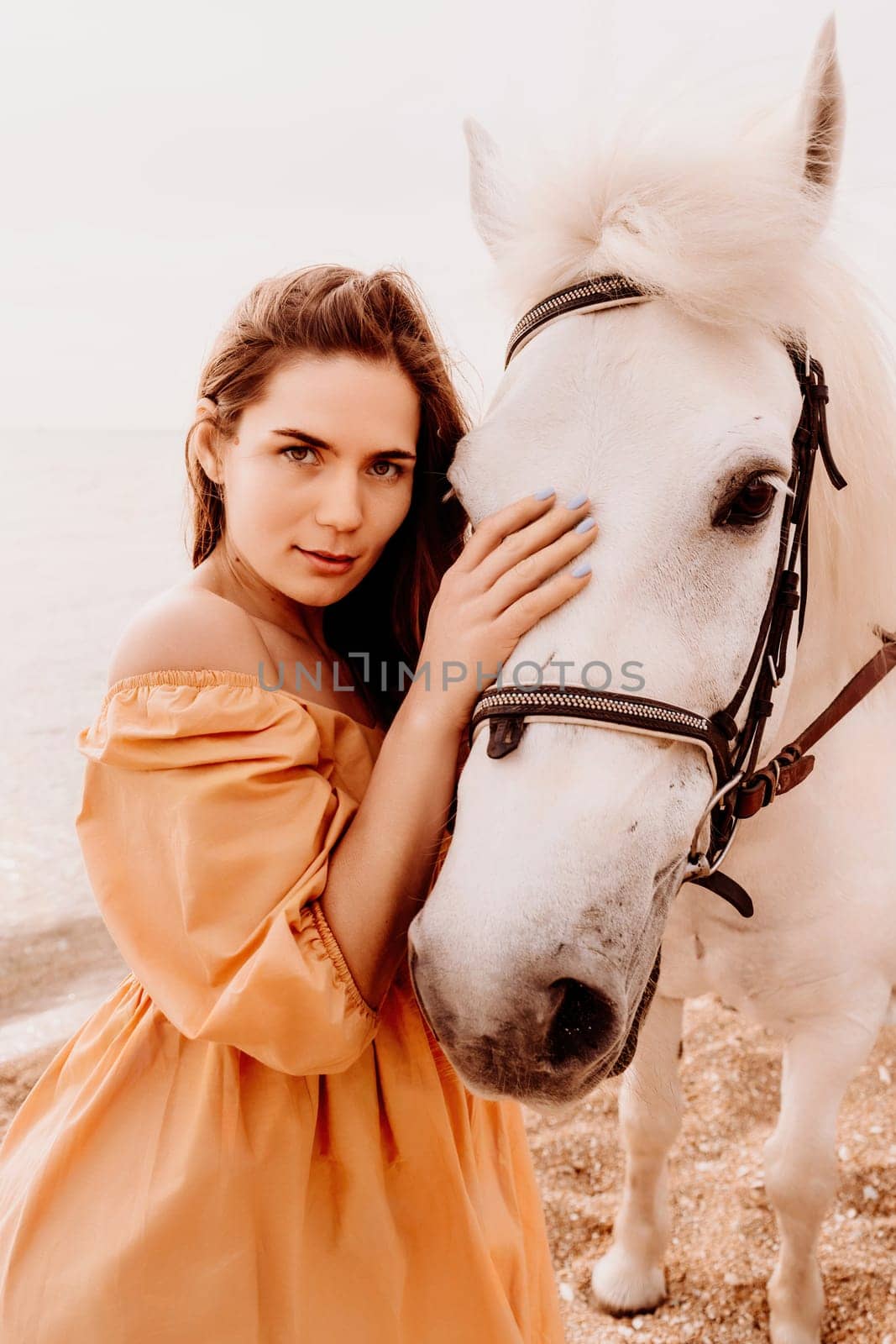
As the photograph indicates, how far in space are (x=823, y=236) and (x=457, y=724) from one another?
86 cm

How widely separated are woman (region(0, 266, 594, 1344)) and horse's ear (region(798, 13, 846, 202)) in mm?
600

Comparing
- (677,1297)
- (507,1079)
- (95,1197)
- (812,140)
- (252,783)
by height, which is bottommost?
(677,1297)

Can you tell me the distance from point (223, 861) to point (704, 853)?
0.65m

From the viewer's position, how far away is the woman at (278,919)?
112 centimetres

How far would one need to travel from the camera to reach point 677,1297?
7.18 feet

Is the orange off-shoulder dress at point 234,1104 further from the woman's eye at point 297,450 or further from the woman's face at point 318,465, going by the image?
the woman's eye at point 297,450

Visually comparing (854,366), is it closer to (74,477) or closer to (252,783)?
(252,783)

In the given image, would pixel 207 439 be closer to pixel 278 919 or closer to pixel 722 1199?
pixel 278 919

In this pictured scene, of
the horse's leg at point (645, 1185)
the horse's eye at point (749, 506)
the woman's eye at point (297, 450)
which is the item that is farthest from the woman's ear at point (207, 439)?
the horse's leg at point (645, 1185)

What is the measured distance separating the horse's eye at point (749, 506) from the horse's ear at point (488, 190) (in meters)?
0.63

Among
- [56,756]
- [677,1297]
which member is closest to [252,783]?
[677,1297]

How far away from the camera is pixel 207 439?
145 centimetres

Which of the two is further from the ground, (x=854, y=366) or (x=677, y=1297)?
(x=854, y=366)

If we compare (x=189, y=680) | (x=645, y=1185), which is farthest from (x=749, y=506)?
(x=645, y=1185)
